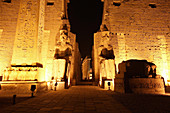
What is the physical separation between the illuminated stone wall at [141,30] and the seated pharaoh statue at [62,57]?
3.90 meters

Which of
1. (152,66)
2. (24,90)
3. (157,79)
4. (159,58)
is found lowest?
(24,90)

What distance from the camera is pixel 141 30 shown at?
10.0m

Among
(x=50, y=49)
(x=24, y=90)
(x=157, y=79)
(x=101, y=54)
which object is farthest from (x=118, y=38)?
(x=24, y=90)

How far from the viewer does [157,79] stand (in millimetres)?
5645

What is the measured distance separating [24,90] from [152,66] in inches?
255

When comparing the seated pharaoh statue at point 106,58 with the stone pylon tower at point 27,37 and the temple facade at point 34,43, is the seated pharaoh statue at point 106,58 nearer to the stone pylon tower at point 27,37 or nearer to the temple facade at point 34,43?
the temple facade at point 34,43

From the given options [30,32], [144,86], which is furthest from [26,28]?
[144,86]

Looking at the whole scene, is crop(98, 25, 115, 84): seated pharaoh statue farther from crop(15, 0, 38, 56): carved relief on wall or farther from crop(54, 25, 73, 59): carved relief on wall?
crop(15, 0, 38, 56): carved relief on wall

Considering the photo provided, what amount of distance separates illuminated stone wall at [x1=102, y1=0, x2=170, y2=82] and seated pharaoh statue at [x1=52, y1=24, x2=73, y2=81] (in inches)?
154

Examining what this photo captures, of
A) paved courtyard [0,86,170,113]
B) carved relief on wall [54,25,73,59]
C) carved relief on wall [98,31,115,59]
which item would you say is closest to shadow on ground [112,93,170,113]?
paved courtyard [0,86,170,113]

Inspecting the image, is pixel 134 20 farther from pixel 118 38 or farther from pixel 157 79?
pixel 157 79

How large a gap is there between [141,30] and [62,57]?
23.2 ft

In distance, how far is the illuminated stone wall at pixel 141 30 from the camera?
951cm

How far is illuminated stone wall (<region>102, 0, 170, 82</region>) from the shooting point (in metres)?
9.51
